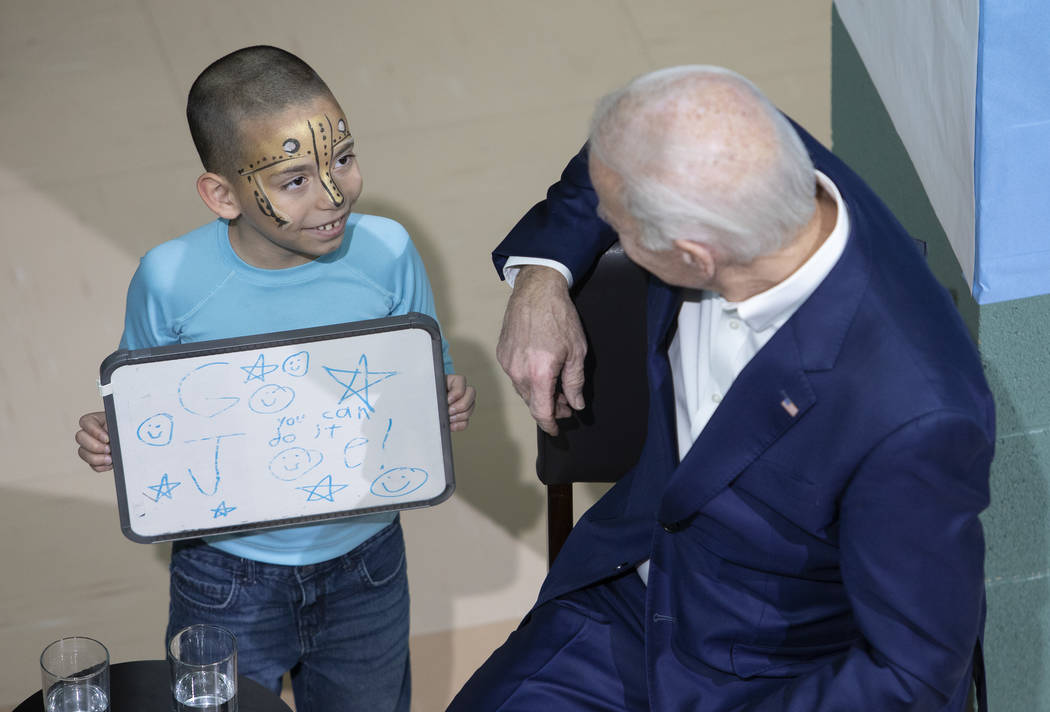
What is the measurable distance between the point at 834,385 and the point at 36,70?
A: 3.30 metres

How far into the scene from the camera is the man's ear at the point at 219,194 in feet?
6.18

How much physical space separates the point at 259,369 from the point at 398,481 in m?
0.26

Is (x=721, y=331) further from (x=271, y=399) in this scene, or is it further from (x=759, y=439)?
(x=271, y=399)

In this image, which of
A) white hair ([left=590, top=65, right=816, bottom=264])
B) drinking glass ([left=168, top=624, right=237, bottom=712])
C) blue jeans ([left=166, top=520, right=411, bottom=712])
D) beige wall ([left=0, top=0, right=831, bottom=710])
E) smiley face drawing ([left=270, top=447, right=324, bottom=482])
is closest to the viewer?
white hair ([left=590, top=65, right=816, bottom=264])

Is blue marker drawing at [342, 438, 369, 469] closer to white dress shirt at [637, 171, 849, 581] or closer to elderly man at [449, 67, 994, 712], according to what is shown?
elderly man at [449, 67, 994, 712]

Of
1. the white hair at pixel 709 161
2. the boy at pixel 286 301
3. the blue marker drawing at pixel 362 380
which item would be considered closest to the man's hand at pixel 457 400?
the boy at pixel 286 301

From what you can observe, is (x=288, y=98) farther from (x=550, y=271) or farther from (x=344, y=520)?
(x=344, y=520)

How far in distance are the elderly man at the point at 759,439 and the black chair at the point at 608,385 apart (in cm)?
7

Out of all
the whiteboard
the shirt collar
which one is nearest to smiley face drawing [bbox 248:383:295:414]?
the whiteboard

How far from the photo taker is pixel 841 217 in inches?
63.4

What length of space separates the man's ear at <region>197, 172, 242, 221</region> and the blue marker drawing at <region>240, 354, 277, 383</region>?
23 centimetres

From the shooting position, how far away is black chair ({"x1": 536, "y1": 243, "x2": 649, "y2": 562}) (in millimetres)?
2059

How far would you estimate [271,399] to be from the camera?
188cm

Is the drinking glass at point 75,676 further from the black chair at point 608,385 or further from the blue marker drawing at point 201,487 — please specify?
the black chair at point 608,385
